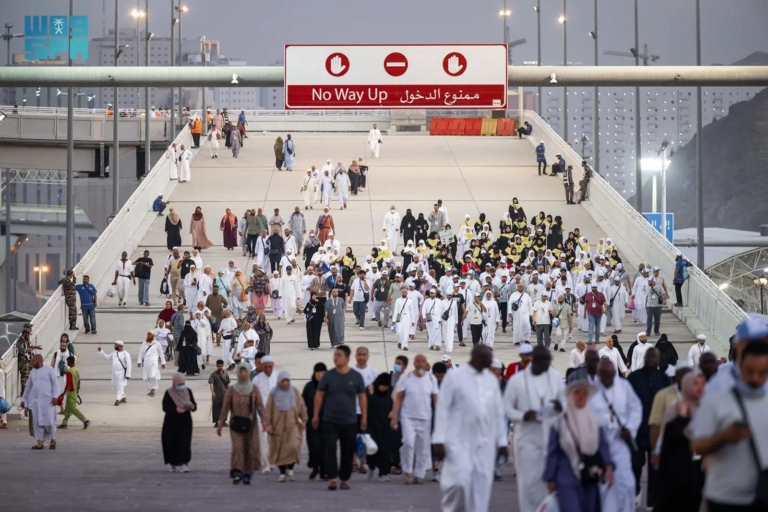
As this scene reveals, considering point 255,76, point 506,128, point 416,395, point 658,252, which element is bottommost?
point 416,395

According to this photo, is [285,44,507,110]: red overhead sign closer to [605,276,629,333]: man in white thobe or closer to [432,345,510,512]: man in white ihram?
[432,345,510,512]: man in white ihram

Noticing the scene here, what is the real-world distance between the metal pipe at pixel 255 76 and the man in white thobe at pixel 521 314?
30.7 ft

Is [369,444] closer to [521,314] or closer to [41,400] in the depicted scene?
Result: [41,400]

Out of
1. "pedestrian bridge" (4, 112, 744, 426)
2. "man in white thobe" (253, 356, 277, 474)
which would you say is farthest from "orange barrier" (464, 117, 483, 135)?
"man in white thobe" (253, 356, 277, 474)

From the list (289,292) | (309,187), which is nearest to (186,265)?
(289,292)

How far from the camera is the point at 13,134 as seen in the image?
63469 millimetres

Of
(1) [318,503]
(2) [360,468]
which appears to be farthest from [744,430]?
(2) [360,468]

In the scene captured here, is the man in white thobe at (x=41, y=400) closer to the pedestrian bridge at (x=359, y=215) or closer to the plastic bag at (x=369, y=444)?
the pedestrian bridge at (x=359, y=215)

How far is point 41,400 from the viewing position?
17766 millimetres

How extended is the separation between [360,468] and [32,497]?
413cm

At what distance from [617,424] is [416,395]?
3924mm

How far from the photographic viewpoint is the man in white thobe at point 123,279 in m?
30.0

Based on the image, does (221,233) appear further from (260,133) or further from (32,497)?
(32,497)

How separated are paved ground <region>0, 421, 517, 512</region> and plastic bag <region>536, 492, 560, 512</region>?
9.45 feet
